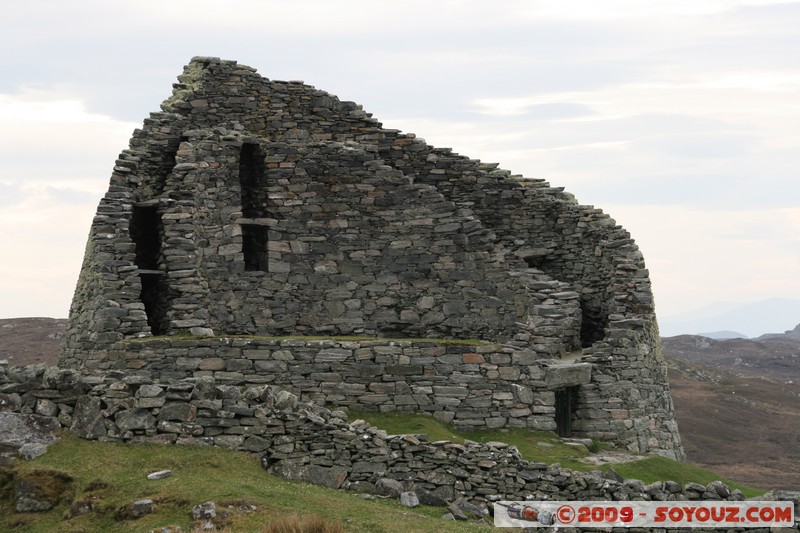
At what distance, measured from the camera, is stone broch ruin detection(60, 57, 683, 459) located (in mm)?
22266

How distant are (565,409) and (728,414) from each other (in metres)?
44.2

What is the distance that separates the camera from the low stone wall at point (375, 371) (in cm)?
2136

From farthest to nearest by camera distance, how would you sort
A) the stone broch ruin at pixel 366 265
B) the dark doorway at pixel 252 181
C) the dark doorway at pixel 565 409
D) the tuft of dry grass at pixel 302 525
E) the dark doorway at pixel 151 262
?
the dark doorway at pixel 252 181
the dark doorway at pixel 151 262
the dark doorway at pixel 565 409
the stone broch ruin at pixel 366 265
the tuft of dry grass at pixel 302 525

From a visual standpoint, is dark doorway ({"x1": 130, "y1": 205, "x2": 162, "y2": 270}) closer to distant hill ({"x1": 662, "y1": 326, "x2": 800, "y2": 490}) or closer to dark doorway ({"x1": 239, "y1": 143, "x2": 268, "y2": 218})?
dark doorway ({"x1": 239, "y1": 143, "x2": 268, "y2": 218})

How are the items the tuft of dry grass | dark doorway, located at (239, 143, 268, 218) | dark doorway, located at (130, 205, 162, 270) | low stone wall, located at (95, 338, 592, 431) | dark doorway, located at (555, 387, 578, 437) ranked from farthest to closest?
dark doorway, located at (239, 143, 268, 218)
dark doorway, located at (130, 205, 162, 270)
dark doorway, located at (555, 387, 578, 437)
low stone wall, located at (95, 338, 592, 431)
the tuft of dry grass

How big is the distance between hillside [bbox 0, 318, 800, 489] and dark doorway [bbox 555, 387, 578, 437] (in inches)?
860

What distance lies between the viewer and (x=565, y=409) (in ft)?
80.2

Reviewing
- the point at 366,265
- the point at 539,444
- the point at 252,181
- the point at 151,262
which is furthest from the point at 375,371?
the point at 252,181

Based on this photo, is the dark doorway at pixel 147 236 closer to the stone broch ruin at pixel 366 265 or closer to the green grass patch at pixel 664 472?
the stone broch ruin at pixel 366 265

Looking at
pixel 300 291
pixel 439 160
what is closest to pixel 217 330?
pixel 300 291

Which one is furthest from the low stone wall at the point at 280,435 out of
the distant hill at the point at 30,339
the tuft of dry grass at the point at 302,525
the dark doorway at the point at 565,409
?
the distant hill at the point at 30,339

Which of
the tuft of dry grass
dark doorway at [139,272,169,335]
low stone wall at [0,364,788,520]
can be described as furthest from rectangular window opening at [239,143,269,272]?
the tuft of dry grass

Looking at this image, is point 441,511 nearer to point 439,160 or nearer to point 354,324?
point 354,324

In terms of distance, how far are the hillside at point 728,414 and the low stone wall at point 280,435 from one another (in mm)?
27615
